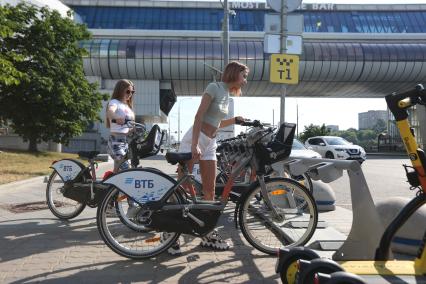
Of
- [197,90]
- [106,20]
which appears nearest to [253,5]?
[197,90]

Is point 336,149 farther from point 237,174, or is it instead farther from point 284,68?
point 237,174

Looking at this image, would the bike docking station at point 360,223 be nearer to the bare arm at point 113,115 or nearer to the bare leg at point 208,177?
the bare leg at point 208,177

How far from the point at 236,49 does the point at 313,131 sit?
20627mm

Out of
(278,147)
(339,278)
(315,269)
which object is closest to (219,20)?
(278,147)

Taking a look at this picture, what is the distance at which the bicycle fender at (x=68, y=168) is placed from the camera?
606 centimetres

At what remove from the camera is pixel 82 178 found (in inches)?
235

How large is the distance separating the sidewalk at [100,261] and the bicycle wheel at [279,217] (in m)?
0.20

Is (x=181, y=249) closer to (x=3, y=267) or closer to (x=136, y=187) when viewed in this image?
(x=136, y=187)

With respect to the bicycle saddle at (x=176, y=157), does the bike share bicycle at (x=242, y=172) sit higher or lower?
lower

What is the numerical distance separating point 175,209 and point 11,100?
20788mm

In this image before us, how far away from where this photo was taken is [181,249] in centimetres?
476

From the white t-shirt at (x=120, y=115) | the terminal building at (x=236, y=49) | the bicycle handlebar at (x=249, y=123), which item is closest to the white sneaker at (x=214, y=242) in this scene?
the bicycle handlebar at (x=249, y=123)

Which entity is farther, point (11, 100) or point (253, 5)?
point (253, 5)

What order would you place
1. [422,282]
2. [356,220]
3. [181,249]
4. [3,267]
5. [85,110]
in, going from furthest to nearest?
1. [85,110]
2. [181,249]
3. [3,267]
4. [356,220]
5. [422,282]
